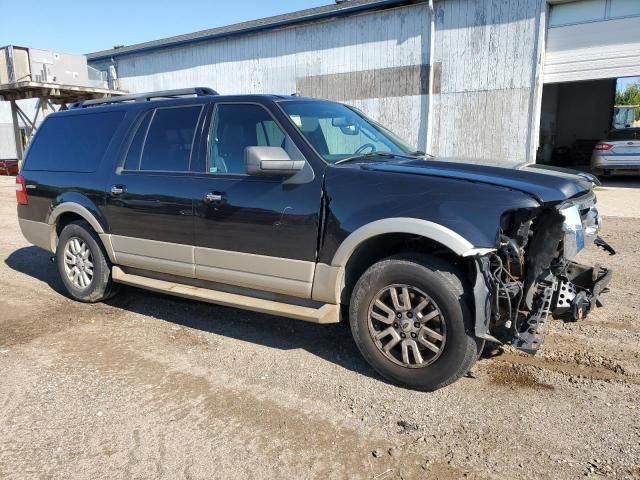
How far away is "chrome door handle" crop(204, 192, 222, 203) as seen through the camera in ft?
13.5

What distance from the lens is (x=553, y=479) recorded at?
2.54 m

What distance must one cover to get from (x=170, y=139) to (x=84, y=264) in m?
1.77

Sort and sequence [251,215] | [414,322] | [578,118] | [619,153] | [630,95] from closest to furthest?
[414,322] < [251,215] < [619,153] < [578,118] < [630,95]

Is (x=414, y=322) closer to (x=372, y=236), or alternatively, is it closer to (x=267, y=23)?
(x=372, y=236)

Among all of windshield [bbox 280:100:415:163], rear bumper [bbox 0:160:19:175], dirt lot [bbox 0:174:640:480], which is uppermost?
windshield [bbox 280:100:415:163]

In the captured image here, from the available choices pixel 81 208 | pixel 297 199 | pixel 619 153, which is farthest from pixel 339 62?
pixel 297 199

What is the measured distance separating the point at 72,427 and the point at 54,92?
19.8 m

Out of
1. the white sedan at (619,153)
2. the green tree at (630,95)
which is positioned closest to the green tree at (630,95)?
the green tree at (630,95)

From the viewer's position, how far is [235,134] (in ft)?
14.1

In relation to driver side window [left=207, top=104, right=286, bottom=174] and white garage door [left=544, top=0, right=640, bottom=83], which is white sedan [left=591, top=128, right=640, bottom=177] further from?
driver side window [left=207, top=104, right=286, bottom=174]

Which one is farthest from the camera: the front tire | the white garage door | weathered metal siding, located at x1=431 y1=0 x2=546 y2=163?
weathered metal siding, located at x1=431 y1=0 x2=546 y2=163

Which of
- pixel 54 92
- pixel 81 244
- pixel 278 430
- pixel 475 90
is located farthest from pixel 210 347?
pixel 54 92

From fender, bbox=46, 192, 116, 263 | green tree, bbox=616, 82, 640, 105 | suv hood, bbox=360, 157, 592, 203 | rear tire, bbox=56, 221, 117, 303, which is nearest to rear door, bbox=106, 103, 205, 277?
fender, bbox=46, 192, 116, 263

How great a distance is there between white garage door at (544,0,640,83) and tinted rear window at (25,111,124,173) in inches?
486
